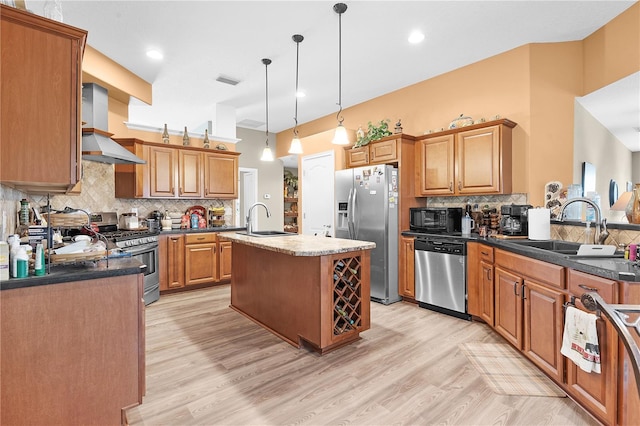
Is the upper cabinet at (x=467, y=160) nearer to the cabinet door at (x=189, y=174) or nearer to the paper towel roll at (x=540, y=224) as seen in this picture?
the paper towel roll at (x=540, y=224)

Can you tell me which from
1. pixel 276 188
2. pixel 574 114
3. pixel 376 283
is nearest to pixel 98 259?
pixel 376 283

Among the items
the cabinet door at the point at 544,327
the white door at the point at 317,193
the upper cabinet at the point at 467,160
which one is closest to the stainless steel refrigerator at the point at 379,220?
the upper cabinet at the point at 467,160

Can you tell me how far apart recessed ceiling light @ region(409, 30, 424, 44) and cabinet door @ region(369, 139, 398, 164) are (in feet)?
3.85

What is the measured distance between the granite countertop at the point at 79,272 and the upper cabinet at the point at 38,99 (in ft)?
1.55

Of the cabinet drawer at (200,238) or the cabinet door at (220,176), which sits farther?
the cabinet door at (220,176)

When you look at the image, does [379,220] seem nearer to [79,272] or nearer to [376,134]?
[376,134]

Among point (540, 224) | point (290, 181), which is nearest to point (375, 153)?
point (540, 224)

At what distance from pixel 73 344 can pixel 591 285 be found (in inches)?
113

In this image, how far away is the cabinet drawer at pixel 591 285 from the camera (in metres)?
1.77

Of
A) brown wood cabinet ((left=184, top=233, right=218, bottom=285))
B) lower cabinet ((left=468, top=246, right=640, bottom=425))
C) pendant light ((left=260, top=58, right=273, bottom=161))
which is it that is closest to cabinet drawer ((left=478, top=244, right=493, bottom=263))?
lower cabinet ((left=468, top=246, right=640, bottom=425))

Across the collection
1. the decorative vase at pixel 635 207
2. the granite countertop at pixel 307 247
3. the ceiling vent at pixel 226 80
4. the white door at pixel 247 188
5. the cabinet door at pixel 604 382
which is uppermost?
the ceiling vent at pixel 226 80

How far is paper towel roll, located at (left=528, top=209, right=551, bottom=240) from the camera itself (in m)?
3.06

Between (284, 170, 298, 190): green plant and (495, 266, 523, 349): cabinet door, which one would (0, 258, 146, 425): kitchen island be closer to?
(495, 266, 523, 349): cabinet door

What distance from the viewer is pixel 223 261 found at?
17.1 ft
